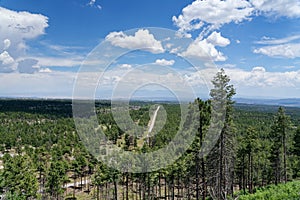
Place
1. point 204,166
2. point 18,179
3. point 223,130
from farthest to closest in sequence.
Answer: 1. point 18,179
2. point 204,166
3. point 223,130

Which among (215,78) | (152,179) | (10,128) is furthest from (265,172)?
(10,128)

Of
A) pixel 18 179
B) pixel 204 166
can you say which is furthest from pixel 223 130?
pixel 18 179

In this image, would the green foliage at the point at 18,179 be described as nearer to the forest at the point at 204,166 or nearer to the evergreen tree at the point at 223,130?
the forest at the point at 204,166

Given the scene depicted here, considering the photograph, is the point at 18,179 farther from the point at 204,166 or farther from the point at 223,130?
the point at 223,130

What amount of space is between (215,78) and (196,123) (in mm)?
3445

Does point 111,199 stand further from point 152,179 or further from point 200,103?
point 200,103

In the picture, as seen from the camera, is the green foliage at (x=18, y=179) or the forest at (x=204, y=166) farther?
the green foliage at (x=18, y=179)

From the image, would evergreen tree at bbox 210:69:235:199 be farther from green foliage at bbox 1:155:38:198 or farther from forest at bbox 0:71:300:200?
green foliage at bbox 1:155:38:198

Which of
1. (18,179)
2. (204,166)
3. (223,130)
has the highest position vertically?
(223,130)

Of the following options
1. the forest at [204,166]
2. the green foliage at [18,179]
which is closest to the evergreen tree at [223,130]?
the forest at [204,166]

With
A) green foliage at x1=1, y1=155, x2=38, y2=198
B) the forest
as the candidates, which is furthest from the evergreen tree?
green foliage at x1=1, y1=155, x2=38, y2=198

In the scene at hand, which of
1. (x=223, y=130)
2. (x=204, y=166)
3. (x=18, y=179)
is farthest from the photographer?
(x=18, y=179)

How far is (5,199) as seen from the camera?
21562 millimetres

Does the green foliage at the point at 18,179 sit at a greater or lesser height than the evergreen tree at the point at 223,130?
lesser
